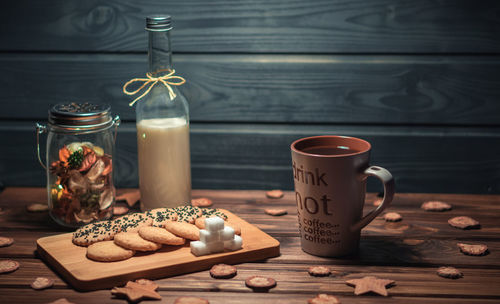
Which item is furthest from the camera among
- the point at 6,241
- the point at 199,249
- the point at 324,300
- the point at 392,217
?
the point at 392,217

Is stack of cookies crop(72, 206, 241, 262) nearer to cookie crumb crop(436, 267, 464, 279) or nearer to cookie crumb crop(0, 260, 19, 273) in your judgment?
cookie crumb crop(0, 260, 19, 273)

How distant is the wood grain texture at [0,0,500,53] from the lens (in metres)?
1.28

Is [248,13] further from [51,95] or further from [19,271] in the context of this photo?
[19,271]

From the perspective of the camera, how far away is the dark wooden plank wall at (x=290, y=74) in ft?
4.25

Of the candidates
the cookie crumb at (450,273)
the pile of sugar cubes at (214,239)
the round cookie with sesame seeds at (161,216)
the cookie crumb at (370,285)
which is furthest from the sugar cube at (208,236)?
the cookie crumb at (450,273)

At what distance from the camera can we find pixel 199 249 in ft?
3.07

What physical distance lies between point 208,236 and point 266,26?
0.55 meters

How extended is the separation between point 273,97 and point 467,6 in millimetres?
447

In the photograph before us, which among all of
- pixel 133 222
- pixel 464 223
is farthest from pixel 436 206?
pixel 133 222

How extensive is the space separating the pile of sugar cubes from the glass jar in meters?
0.25

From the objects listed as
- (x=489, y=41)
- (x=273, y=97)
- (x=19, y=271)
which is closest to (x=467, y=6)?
(x=489, y=41)

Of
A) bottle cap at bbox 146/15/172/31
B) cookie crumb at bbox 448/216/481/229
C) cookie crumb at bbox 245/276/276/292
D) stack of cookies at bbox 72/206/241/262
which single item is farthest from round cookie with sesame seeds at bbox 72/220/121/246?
cookie crumb at bbox 448/216/481/229

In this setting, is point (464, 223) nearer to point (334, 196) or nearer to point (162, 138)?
point (334, 196)

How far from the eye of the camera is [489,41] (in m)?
1.29
